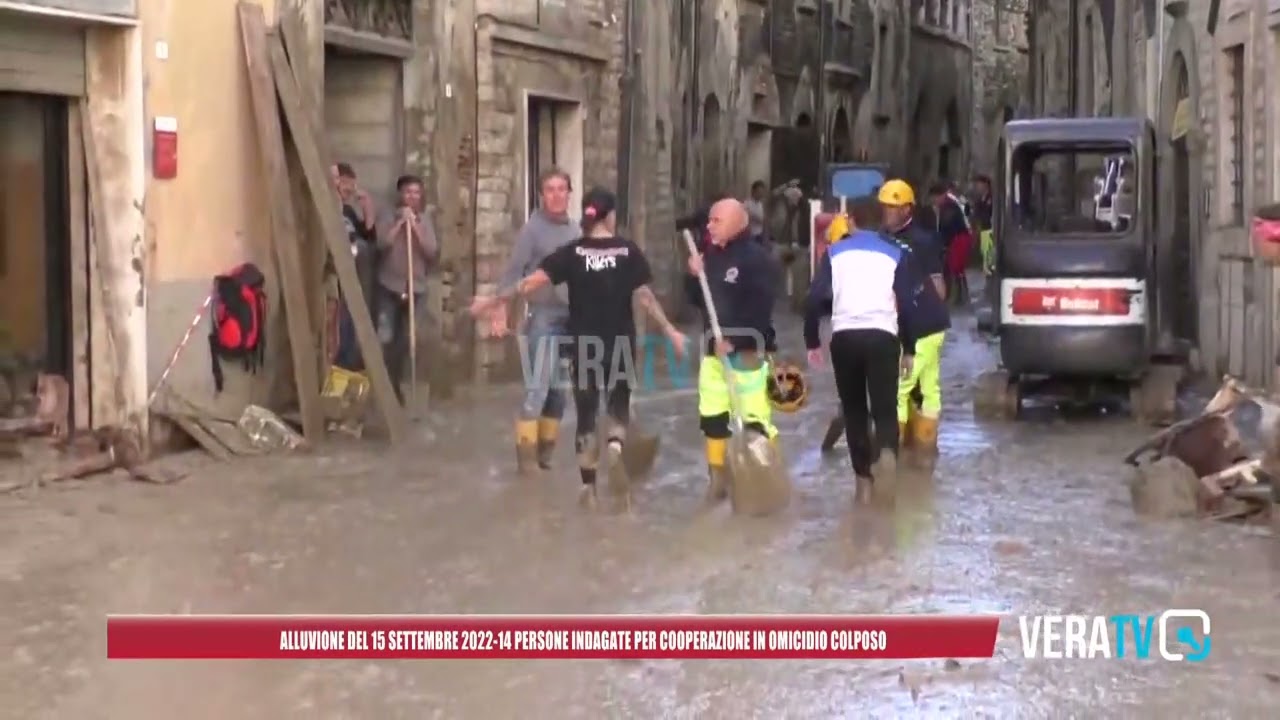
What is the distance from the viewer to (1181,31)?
17859mm

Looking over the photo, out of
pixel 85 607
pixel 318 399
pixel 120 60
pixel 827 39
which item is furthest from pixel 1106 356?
pixel 827 39

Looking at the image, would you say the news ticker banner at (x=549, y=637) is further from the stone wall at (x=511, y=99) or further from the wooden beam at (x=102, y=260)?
the stone wall at (x=511, y=99)

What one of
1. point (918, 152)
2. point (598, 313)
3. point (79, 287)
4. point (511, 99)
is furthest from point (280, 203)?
point (918, 152)

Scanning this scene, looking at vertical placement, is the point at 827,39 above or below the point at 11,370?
above

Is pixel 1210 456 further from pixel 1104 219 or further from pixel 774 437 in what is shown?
pixel 1104 219

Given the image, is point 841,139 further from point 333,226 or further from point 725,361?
point 725,361

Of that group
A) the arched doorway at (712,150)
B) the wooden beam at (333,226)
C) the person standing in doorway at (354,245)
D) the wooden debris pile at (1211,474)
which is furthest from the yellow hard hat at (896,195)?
the arched doorway at (712,150)

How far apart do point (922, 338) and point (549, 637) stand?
14.1 ft

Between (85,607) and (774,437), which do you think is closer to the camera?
(85,607)

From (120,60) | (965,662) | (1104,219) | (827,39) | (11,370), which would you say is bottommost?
(965,662)

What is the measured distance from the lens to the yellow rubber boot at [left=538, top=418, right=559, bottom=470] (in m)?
11.0

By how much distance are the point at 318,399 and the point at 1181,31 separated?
960 cm

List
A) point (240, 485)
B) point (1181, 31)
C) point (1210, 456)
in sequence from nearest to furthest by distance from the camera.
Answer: point (1210, 456), point (240, 485), point (1181, 31)

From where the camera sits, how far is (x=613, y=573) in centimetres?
808
